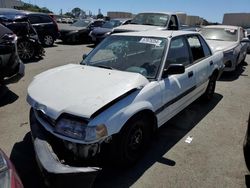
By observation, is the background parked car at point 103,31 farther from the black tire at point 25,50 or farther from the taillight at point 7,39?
the taillight at point 7,39

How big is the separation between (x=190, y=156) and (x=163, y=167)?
0.51m

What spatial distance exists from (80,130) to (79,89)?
2.06 feet

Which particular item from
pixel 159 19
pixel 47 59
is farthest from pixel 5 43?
pixel 159 19

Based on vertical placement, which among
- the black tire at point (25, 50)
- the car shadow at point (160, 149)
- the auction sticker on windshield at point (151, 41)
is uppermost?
the auction sticker on windshield at point (151, 41)

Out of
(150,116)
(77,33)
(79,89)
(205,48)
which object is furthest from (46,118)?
(77,33)

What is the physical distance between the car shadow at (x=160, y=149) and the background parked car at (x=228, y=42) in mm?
2870

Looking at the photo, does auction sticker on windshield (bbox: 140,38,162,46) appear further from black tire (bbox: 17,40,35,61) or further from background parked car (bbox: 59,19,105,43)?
background parked car (bbox: 59,19,105,43)

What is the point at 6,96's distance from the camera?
5672 mm

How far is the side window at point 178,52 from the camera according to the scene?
153 inches

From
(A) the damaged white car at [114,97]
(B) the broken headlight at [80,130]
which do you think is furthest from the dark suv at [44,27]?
(B) the broken headlight at [80,130]

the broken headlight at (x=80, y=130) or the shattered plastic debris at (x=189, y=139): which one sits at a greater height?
the broken headlight at (x=80, y=130)

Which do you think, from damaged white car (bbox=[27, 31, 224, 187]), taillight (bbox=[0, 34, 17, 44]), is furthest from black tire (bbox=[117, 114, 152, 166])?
taillight (bbox=[0, 34, 17, 44])

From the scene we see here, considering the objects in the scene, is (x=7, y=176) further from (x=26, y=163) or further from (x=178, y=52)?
(x=178, y=52)

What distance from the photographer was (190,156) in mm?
3580
